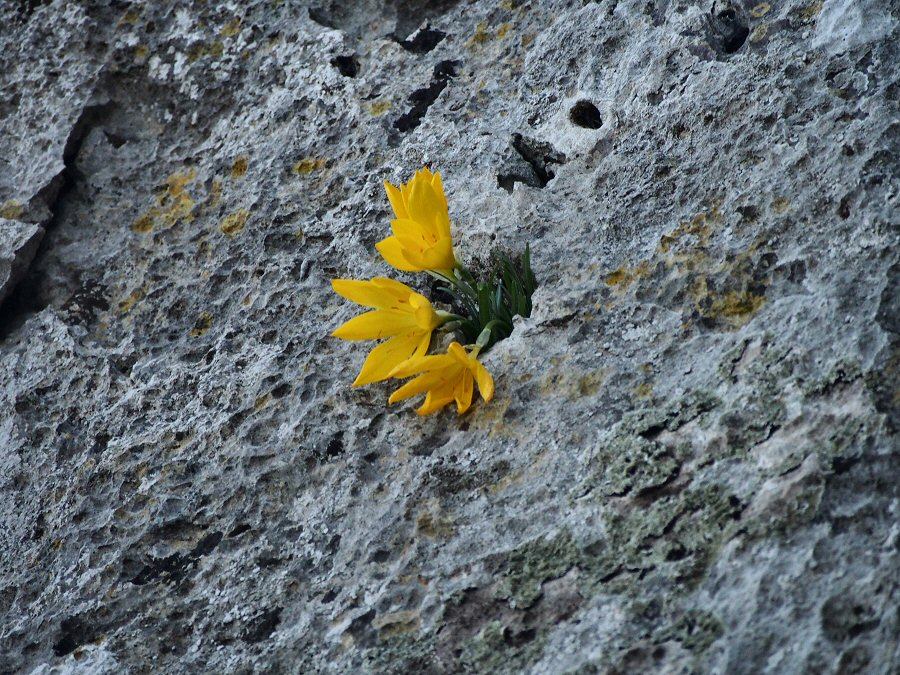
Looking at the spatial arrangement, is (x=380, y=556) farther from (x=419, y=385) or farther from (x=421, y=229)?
(x=421, y=229)

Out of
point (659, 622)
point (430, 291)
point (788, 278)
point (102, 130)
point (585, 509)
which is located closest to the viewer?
point (659, 622)

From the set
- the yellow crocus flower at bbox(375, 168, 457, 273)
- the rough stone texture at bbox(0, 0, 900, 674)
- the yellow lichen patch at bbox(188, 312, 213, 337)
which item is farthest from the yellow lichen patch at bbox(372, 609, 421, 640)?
the yellow lichen patch at bbox(188, 312, 213, 337)

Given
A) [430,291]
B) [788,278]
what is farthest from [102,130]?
[788,278]

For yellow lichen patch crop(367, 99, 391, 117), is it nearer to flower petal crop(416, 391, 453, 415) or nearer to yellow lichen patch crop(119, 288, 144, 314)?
yellow lichen patch crop(119, 288, 144, 314)

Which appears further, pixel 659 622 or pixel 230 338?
pixel 230 338

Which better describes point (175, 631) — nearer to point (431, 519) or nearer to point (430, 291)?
point (431, 519)

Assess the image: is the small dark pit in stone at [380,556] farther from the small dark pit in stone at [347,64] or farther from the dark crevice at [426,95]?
the small dark pit in stone at [347,64]
